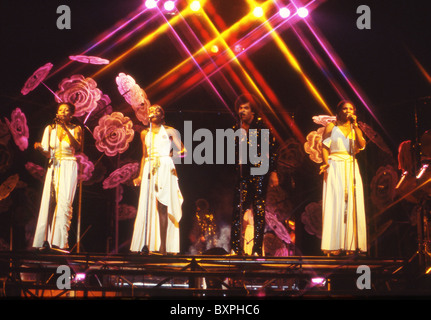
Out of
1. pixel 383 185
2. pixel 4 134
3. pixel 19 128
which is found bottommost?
pixel 383 185

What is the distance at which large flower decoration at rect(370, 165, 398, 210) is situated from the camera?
882 centimetres

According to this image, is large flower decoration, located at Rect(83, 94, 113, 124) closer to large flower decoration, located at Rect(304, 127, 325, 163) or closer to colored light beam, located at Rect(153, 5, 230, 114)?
colored light beam, located at Rect(153, 5, 230, 114)

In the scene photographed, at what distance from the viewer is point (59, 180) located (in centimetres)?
729

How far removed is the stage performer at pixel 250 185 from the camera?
686cm

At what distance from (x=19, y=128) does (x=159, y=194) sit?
2.99 meters

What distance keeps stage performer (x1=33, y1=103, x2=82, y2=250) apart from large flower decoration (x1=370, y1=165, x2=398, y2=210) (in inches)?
187

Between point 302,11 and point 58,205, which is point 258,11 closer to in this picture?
point 302,11

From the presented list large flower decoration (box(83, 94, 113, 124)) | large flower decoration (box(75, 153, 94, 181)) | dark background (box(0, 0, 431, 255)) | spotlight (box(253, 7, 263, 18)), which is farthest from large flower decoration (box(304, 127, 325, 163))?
large flower decoration (box(75, 153, 94, 181))

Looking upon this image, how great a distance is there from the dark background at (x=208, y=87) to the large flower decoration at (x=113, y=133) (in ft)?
0.97

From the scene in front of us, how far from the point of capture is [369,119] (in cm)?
909

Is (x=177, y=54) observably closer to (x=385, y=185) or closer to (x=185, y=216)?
(x=185, y=216)

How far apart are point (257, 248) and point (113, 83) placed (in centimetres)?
427

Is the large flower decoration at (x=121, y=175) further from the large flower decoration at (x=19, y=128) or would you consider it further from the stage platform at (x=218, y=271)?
the stage platform at (x=218, y=271)

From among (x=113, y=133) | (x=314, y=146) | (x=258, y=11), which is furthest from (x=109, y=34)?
(x=314, y=146)
